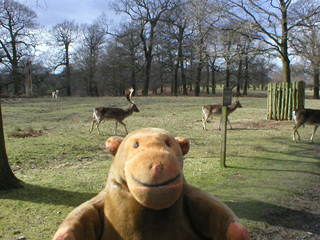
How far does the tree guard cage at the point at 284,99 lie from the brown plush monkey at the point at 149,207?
1526cm

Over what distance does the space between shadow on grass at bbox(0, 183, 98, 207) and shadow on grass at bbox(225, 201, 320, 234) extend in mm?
2560

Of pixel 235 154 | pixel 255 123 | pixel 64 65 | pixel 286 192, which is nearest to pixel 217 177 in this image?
pixel 286 192

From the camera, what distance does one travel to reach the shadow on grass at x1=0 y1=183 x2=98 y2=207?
4.76 meters

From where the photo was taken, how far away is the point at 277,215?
453cm

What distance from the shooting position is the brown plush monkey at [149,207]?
6.57 feet

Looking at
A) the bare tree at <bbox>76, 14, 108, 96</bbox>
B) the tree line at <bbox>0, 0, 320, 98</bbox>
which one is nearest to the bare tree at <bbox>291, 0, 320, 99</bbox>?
the tree line at <bbox>0, 0, 320, 98</bbox>

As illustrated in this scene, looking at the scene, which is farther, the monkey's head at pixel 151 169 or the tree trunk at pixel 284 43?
the tree trunk at pixel 284 43

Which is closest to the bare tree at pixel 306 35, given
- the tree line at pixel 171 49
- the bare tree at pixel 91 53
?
the tree line at pixel 171 49

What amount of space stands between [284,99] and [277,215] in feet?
42.8

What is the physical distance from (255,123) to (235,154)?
22.6 feet

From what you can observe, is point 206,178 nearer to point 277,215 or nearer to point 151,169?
point 277,215

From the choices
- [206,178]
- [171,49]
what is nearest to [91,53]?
[171,49]

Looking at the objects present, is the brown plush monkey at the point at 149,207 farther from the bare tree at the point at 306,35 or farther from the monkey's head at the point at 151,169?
the bare tree at the point at 306,35

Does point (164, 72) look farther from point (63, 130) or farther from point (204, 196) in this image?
point (204, 196)
